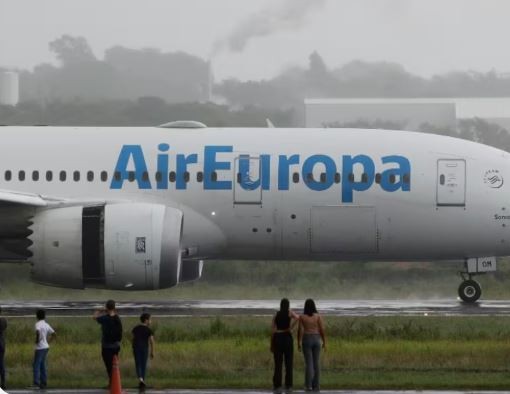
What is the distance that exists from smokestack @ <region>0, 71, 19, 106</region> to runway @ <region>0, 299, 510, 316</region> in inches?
901

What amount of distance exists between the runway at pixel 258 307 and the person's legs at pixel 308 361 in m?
10.0

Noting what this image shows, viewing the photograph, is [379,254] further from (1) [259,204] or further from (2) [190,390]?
(2) [190,390]

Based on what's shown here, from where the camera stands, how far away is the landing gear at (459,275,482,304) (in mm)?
34438

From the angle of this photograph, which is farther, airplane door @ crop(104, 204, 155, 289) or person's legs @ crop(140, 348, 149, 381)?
airplane door @ crop(104, 204, 155, 289)

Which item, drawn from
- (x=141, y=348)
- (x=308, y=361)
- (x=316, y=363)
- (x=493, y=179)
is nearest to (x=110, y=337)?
(x=141, y=348)

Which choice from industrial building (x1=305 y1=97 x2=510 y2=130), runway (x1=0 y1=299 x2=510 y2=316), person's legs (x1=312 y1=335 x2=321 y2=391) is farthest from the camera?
industrial building (x1=305 y1=97 x2=510 y2=130)

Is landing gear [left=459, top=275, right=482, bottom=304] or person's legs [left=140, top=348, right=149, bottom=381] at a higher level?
landing gear [left=459, top=275, right=482, bottom=304]

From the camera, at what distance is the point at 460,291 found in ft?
113

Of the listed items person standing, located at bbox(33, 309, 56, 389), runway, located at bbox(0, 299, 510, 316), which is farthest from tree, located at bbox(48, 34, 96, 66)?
person standing, located at bbox(33, 309, 56, 389)

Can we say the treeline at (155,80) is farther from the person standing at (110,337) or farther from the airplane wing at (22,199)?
the person standing at (110,337)

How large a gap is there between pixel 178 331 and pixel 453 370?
659 centimetres

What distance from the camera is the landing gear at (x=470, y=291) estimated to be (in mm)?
34438

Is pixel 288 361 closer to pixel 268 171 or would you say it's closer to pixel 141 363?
pixel 141 363

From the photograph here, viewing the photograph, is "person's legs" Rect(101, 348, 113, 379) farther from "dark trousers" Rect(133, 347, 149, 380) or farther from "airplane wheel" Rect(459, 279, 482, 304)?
"airplane wheel" Rect(459, 279, 482, 304)
